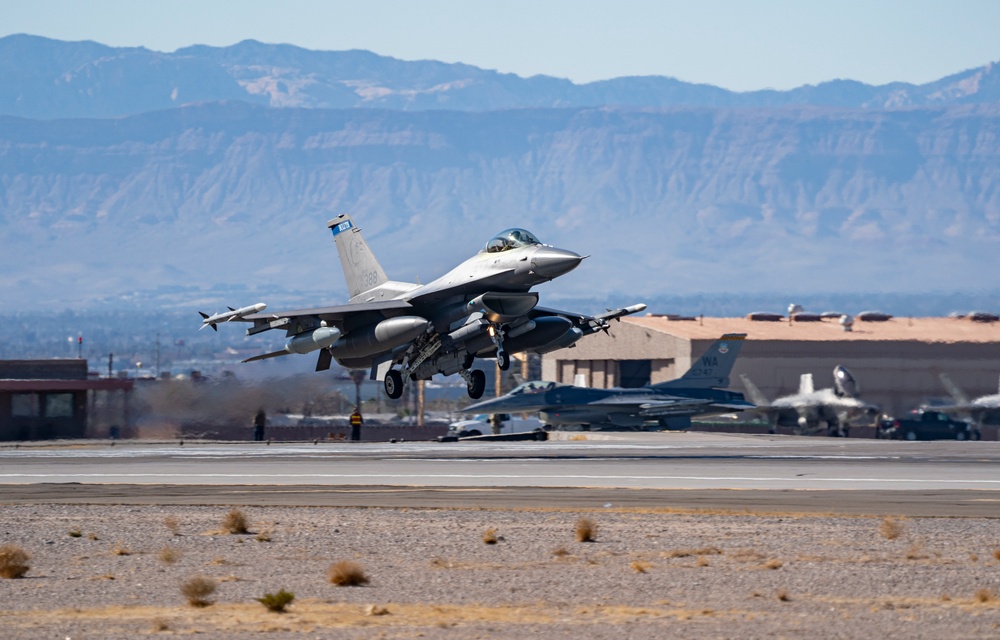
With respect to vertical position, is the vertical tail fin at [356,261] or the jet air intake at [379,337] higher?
the vertical tail fin at [356,261]

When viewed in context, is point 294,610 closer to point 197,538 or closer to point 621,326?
point 197,538

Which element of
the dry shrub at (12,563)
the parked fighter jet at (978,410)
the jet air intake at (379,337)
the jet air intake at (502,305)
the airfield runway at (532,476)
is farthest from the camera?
the parked fighter jet at (978,410)

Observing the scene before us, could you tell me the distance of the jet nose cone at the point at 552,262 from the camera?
1407 inches

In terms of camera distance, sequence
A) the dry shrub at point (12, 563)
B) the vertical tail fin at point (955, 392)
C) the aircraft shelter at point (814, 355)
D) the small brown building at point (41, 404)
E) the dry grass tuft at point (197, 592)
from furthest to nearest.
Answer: the aircraft shelter at point (814, 355) → the vertical tail fin at point (955, 392) → the small brown building at point (41, 404) → the dry shrub at point (12, 563) → the dry grass tuft at point (197, 592)

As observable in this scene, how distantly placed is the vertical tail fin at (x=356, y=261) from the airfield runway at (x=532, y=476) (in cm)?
553

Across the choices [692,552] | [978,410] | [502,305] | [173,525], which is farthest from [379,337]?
[978,410]

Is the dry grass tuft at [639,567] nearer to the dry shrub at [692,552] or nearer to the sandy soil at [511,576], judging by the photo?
the sandy soil at [511,576]

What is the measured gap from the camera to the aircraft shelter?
75.5 m

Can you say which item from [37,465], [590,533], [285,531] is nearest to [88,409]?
[37,465]

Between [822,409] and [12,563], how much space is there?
2090 inches

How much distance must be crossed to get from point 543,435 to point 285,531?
34.5 metres

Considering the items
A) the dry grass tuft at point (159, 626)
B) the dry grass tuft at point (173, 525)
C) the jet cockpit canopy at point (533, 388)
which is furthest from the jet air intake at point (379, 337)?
the dry grass tuft at point (159, 626)

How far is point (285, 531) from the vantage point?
2194 centimetres

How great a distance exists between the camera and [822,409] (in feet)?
216
